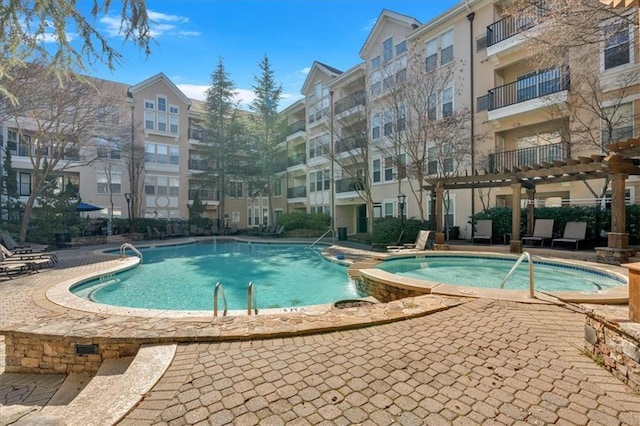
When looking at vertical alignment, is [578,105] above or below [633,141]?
above

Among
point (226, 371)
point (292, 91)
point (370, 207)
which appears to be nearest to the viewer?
point (226, 371)

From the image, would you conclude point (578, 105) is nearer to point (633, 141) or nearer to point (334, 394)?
point (633, 141)

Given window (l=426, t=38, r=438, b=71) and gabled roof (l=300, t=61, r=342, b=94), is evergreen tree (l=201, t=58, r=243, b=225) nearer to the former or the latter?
gabled roof (l=300, t=61, r=342, b=94)

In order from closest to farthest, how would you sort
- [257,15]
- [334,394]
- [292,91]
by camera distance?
[334,394], [257,15], [292,91]

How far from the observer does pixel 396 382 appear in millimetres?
2637

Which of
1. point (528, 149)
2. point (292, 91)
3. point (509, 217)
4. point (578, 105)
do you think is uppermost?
point (292, 91)

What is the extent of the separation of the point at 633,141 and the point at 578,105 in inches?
227

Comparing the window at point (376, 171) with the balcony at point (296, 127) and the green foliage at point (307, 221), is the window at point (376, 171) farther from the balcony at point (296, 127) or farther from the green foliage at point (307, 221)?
the balcony at point (296, 127)

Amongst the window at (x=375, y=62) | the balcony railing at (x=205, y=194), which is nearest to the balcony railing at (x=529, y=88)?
the window at (x=375, y=62)

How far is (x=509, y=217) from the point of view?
13117 mm

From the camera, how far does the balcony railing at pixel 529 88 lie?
12.8 metres

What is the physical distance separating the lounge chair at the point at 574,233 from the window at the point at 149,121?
30.4 metres

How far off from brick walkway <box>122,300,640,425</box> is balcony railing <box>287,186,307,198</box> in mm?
24008

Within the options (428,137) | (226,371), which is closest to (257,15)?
(428,137)
